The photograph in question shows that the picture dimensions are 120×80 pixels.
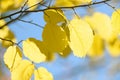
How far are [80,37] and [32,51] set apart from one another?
0.14 meters

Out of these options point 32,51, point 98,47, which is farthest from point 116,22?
point 98,47

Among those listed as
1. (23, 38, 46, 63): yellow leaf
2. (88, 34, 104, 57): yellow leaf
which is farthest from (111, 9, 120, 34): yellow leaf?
(88, 34, 104, 57): yellow leaf

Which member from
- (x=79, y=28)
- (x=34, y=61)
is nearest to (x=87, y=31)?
(x=79, y=28)

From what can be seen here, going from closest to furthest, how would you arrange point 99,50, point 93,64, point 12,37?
1. point 12,37
2. point 99,50
3. point 93,64

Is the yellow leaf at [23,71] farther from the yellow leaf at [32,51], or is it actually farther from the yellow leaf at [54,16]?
the yellow leaf at [54,16]

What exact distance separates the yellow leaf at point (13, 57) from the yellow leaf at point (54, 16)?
0.13 m

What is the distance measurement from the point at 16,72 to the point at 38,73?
6 cm

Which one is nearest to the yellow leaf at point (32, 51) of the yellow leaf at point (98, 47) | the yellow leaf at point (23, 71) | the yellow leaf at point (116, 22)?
the yellow leaf at point (23, 71)

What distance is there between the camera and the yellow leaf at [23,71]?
1021 millimetres

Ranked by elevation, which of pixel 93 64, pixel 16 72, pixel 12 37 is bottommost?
pixel 16 72

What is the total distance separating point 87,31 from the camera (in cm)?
98

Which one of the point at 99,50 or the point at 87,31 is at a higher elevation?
the point at 99,50

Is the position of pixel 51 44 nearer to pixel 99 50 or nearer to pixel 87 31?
pixel 87 31

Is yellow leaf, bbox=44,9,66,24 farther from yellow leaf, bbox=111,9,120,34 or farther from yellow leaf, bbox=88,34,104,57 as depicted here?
yellow leaf, bbox=88,34,104,57
